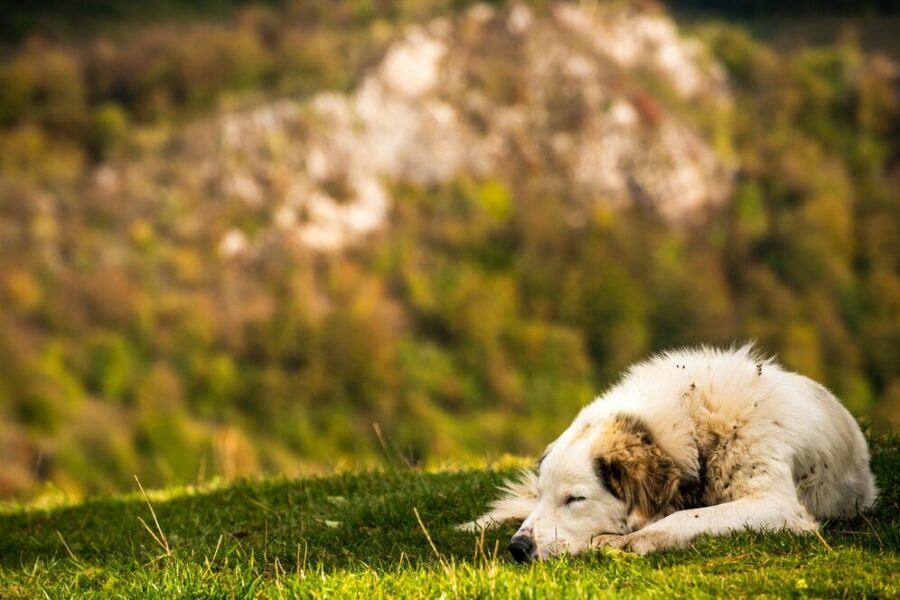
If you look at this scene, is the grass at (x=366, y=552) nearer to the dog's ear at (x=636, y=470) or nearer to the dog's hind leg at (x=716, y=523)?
the dog's hind leg at (x=716, y=523)

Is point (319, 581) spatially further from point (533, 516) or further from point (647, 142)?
point (647, 142)

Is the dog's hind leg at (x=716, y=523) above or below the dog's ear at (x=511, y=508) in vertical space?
above

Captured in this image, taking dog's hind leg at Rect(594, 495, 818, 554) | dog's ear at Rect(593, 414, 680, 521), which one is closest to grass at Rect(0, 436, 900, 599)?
dog's hind leg at Rect(594, 495, 818, 554)

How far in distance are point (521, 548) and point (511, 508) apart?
3.97 ft

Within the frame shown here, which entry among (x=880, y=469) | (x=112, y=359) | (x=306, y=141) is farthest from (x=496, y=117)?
(x=880, y=469)

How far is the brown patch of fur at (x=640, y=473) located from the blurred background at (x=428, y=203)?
370 feet

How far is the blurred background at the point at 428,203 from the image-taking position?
132375 millimetres

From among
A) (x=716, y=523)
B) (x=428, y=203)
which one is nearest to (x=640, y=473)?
(x=716, y=523)

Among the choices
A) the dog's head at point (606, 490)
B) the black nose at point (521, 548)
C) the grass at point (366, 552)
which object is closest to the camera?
the grass at point (366, 552)

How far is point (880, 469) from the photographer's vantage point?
298 inches

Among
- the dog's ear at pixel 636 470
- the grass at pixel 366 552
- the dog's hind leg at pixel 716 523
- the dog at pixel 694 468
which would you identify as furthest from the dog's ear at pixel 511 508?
the dog's hind leg at pixel 716 523

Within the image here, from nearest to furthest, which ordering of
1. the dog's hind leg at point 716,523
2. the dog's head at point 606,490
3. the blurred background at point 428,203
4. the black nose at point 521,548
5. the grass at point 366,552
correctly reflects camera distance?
1. the grass at point 366,552
2. the dog's hind leg at point 716,523
3. the black nose at point 521,548
4. the dog's head at point 606,490
5. the blurred background at point 428,203

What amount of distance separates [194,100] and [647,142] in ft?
254

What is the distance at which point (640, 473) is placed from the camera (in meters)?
6.12
